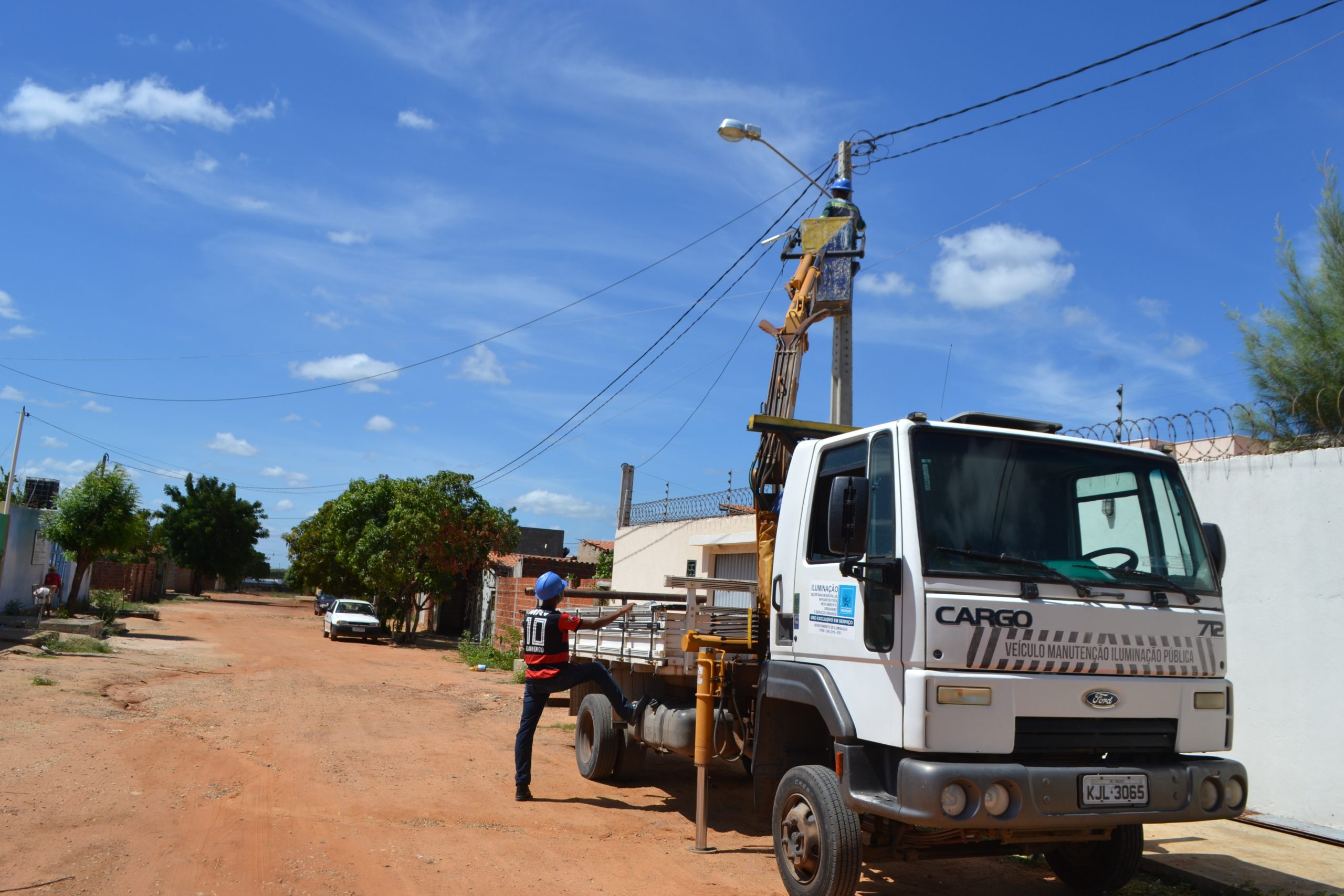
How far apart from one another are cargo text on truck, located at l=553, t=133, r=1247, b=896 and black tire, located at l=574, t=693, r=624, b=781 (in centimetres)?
276

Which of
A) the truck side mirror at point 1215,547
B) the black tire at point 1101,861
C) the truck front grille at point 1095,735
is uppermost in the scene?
the truck side mirror at point 1215,547

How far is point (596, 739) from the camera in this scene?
8500mm

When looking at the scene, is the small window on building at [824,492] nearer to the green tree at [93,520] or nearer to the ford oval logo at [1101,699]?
the ford oval logo at [1101,699]

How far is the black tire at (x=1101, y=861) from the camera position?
550cm

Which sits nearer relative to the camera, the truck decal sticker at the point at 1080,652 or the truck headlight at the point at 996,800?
the truck headlight at the point at 996,800

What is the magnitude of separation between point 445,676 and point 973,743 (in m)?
15.8

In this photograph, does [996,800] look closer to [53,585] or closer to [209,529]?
[53,585]

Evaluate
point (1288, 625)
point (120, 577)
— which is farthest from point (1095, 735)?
point (120, 577)

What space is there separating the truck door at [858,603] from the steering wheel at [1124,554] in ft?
3.55

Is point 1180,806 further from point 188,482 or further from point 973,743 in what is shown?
point 188,482

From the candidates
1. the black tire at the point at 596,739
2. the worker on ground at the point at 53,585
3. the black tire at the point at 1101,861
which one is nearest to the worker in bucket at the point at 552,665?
the black tire at the point at 596,739

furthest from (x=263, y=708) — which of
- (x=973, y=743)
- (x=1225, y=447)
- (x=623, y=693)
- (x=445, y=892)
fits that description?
(x=1225, y=447)

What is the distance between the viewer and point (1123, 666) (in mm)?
4758

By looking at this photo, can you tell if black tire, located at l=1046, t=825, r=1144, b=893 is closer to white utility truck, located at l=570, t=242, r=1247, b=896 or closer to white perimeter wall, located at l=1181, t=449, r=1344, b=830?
white utility truck, located at l=570, t=242, r=1247, b=896
